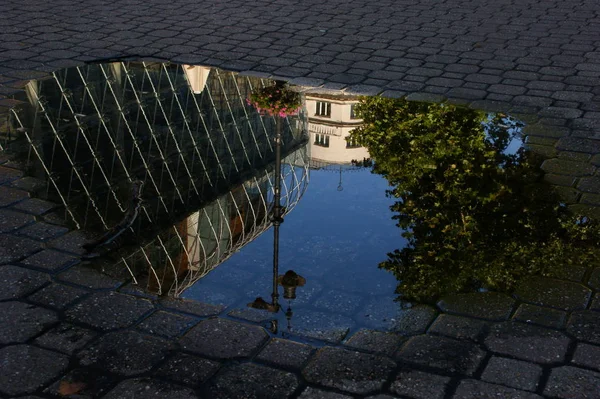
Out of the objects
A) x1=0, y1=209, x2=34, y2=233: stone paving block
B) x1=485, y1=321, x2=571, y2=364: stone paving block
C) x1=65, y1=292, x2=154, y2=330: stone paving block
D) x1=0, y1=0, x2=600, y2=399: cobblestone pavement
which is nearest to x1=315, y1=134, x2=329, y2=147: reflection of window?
x1=0, y1=0, x2=600, y2=399: cobblestone pavement

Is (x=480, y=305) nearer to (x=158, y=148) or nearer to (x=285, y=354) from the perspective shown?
(x=285, y=354)

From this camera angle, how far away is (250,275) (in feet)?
17.8

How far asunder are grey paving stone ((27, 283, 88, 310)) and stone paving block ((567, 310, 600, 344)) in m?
2.95

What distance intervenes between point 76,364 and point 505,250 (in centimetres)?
296

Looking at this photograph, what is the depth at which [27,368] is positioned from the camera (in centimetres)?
436

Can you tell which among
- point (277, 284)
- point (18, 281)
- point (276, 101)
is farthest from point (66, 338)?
point (276, 101)

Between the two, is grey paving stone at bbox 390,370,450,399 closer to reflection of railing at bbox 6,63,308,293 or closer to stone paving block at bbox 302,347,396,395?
stone paving block at bbox 302,347,396,395

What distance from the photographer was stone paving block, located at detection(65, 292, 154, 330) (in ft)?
16.0

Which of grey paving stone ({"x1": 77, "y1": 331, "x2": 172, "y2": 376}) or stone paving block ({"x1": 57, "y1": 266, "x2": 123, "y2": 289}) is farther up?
grey paving stone ({"x1": 77, "y1": 331, "x2": 172, "y2": 376})

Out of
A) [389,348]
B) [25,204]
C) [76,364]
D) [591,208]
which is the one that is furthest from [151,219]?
[591,208]

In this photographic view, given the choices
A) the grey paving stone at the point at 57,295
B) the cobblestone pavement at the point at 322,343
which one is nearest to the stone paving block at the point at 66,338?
the cobblestone pavement at the point at 322,343

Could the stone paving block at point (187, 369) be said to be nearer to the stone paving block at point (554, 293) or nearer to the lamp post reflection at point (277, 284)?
the lamp post reflection at point (277, 284)

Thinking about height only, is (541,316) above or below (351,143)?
above

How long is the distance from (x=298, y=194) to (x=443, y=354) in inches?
99.2
